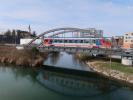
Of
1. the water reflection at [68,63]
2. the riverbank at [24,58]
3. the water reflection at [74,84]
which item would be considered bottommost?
the water reflection at [74,84]

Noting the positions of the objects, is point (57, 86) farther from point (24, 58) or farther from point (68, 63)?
point (68, 63)

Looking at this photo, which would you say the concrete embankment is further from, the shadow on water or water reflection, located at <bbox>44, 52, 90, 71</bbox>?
water reflection, located at <bbox>44, 52, 90, 71</bbox>

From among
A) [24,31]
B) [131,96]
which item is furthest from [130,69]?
[24,31]

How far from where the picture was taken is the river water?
92.2 feet

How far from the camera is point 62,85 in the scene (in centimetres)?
3578

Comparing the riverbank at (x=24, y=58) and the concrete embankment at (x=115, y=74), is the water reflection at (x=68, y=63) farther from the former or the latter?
the riverbank at (x=24, y=58)

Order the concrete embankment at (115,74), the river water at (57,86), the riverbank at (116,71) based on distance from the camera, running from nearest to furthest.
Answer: the river water at (57,86), the concrete embankment at (115,74), the riverbank at (116,71)

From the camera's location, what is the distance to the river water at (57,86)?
28.1 meters

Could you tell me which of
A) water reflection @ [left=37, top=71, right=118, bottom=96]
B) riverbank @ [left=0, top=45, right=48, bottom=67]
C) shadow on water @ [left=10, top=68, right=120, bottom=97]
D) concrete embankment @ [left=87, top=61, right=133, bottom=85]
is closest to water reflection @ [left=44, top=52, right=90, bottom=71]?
concrete embankment @ [left=87, top=61, right=133, bottom=85]

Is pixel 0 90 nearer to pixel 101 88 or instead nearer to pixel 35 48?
pixel 101 88

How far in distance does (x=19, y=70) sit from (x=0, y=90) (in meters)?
16.4

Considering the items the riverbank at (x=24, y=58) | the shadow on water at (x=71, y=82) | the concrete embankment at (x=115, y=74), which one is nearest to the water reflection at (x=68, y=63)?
the concrete embankment at (x=115, y=74)

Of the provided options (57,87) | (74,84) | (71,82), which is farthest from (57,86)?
(71,82)

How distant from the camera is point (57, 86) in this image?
1362 inches
